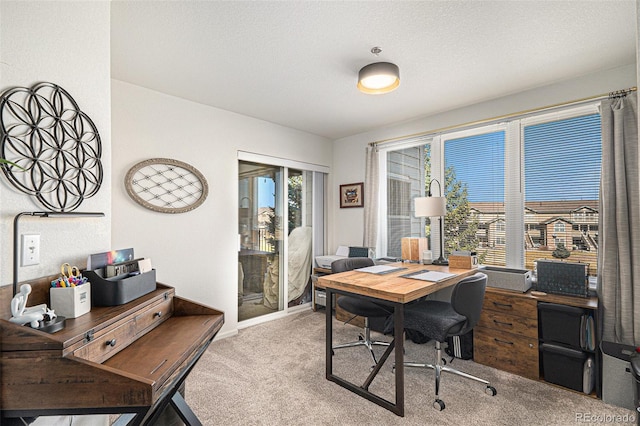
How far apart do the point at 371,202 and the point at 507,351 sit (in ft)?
7.45

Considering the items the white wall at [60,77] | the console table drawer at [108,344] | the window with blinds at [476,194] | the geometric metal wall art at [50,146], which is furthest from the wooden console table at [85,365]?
the window with blinds at [476,194]

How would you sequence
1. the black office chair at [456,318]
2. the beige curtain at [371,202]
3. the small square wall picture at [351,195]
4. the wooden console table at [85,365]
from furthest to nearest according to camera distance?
the small square wall picture at [351,195] < the beige curtain at [371,202] < the black office chair at [456,318] < the wooden console table at [85,365]

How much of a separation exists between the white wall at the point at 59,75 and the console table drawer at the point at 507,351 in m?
2.99

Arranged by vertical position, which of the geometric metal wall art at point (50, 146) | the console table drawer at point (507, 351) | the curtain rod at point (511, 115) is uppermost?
the curtain rod at point (511, 115)

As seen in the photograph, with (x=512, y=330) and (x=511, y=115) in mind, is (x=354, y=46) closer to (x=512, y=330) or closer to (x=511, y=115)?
(x=511, y=115)

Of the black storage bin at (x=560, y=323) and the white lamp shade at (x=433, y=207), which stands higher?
the white lamp shade at (x=433, y=207)

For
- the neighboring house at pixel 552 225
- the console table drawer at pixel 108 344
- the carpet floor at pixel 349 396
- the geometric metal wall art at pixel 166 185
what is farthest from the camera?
the geometric metal wall art at pixel 166 185

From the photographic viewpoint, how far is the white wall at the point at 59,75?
1078mm

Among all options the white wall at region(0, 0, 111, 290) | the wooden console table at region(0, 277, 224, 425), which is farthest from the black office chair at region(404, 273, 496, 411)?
the white wall at region(0, 0, 111, 290)

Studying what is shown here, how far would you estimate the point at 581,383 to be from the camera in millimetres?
2234

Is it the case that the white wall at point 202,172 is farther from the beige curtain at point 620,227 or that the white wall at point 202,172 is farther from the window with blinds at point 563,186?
the beige curtain at point 620,227

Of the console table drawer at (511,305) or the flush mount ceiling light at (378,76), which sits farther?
the console table drawer at (511,305)

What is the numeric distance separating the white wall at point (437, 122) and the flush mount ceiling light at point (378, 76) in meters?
1.40

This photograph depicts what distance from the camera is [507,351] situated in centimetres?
254
